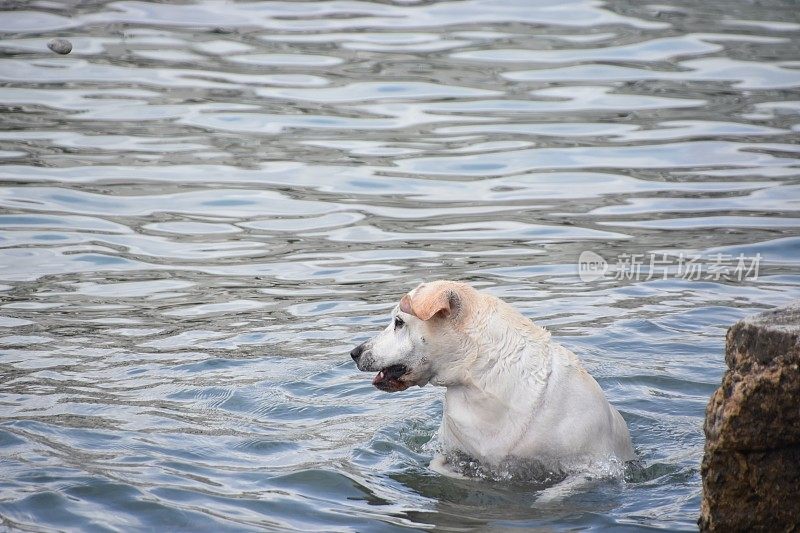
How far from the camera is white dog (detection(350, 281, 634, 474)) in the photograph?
23.1 feet

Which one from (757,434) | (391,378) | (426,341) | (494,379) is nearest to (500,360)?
(494,379)

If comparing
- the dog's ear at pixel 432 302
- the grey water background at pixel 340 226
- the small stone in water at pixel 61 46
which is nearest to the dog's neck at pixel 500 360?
the dog's ear at pixel 432 302

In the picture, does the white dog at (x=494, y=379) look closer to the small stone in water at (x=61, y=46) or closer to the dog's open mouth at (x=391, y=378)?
the dog's open mouth at (x=391, y=378)

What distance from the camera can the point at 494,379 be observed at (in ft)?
23.6

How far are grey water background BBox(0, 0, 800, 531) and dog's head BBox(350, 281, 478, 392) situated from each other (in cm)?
72

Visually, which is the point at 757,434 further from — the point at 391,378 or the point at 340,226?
the point at 340,226

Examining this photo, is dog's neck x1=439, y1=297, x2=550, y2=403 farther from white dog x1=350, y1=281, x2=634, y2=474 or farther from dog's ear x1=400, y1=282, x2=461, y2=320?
dog's ear x1=400, y1=282, x2=461, y2=320

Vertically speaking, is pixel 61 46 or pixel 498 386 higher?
pixel 61 46

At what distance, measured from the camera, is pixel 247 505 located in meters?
6.89

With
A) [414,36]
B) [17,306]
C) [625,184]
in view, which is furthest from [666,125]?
[17,306]

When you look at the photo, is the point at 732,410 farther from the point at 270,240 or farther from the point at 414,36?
the point at 414,36

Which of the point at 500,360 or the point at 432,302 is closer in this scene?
the point at 432,302

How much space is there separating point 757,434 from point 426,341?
2.38 metres

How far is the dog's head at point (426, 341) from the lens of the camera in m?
7.23
